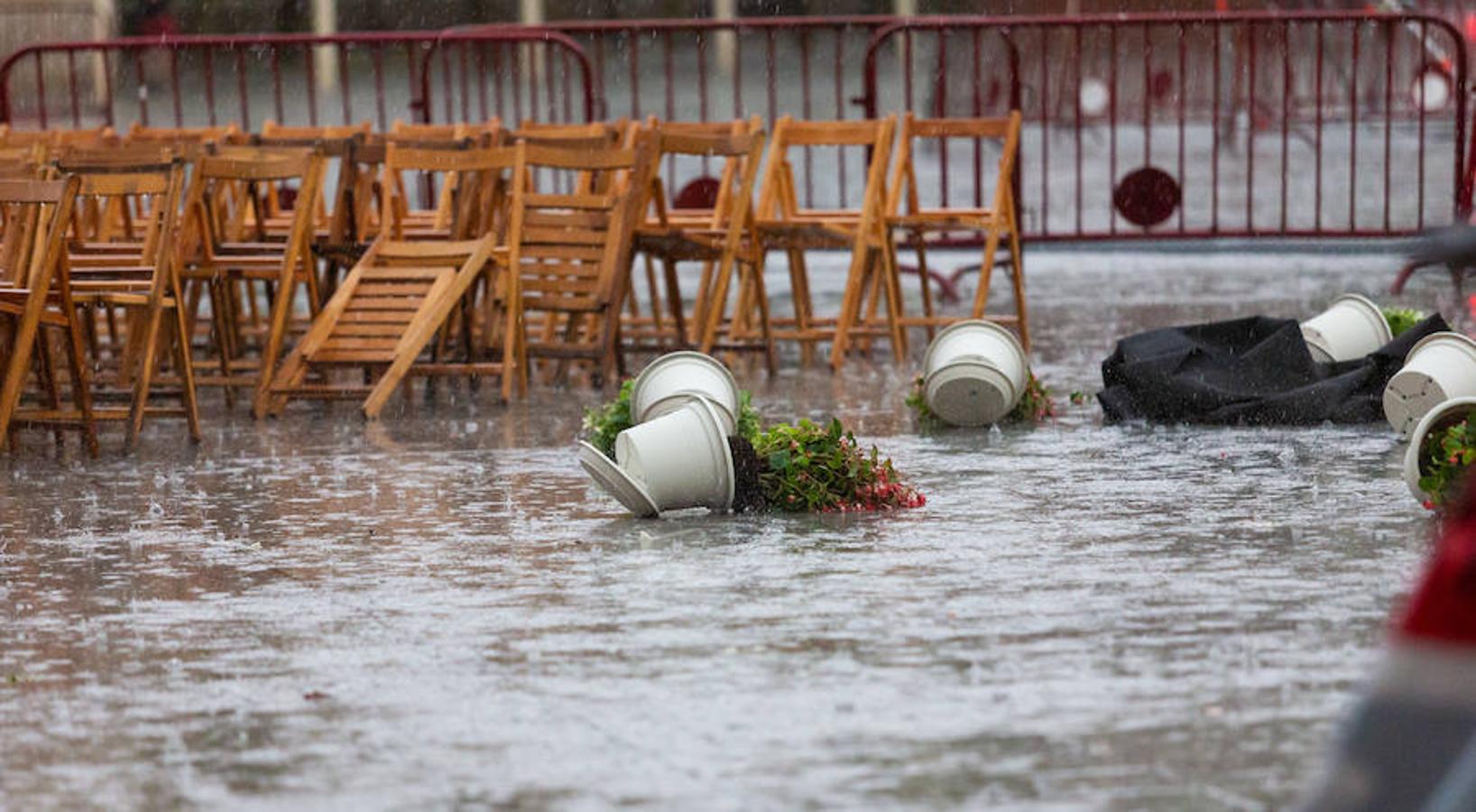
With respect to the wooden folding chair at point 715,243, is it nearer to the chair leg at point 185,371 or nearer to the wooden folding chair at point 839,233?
the wooden folding chair at point 839,233

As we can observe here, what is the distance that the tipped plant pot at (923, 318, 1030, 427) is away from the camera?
9.69 meters

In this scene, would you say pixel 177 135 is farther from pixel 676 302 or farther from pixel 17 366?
pixel 17 366

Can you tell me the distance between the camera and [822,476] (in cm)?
791

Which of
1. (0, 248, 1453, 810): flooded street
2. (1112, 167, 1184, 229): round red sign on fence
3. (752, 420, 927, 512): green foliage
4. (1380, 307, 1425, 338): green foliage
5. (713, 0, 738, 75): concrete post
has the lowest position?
(0, 248, 1453, 810): flooded street

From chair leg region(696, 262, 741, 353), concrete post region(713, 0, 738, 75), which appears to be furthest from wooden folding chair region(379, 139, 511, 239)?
concrete post region(713, 0, 738, 75)

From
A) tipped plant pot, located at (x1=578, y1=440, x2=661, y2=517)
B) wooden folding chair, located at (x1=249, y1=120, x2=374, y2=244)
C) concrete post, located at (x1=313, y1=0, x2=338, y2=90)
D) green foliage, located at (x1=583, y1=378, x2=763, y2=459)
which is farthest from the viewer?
concrete post, located at (x1=313, y1=0, x2=338, y2=90)

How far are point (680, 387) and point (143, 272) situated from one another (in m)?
2.99

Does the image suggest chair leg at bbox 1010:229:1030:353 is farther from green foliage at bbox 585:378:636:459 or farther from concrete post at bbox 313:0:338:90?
concrete post at bbox 313:0:338:90

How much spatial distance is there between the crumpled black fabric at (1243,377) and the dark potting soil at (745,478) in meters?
2.35

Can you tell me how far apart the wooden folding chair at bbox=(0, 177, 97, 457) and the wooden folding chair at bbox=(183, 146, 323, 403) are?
101 cm

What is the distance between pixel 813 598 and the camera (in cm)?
657

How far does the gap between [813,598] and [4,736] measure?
2.11m

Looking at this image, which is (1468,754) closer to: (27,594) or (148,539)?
(27,594)

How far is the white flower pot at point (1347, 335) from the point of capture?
33.9 feet
